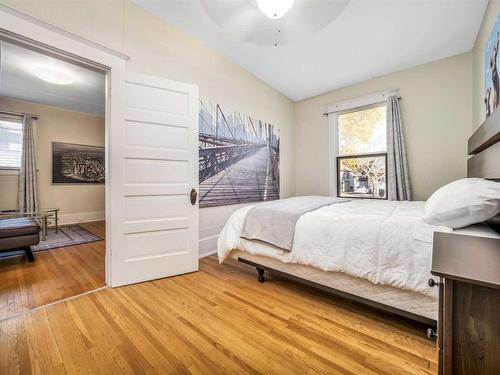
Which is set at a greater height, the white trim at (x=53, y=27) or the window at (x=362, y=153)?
the white trim at (x=53, y=27)

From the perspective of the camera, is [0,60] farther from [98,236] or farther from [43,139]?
[98,236]

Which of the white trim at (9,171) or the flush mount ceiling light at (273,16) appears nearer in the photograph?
the flush mount ceiling light at (273,16)

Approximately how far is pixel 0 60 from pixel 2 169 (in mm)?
2164

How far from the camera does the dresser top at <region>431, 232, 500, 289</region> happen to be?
0.55m

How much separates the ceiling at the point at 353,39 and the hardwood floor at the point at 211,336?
244cm

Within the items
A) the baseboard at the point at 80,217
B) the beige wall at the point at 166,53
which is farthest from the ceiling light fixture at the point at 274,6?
the baseboard at the point at 80,217

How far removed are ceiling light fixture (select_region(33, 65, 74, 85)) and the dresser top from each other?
15.4 ft

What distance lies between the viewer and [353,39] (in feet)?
8.55

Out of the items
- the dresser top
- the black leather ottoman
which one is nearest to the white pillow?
the dresser top

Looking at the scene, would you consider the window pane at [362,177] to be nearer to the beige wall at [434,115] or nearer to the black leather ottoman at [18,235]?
the beige wall at [434,115]

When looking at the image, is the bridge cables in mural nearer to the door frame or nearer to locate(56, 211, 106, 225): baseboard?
the door frame

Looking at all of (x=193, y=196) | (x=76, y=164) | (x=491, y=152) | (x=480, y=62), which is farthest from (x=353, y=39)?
(x=76, y=164)

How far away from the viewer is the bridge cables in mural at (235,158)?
111 inches

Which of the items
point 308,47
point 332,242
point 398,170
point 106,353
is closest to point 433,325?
point 332,242
